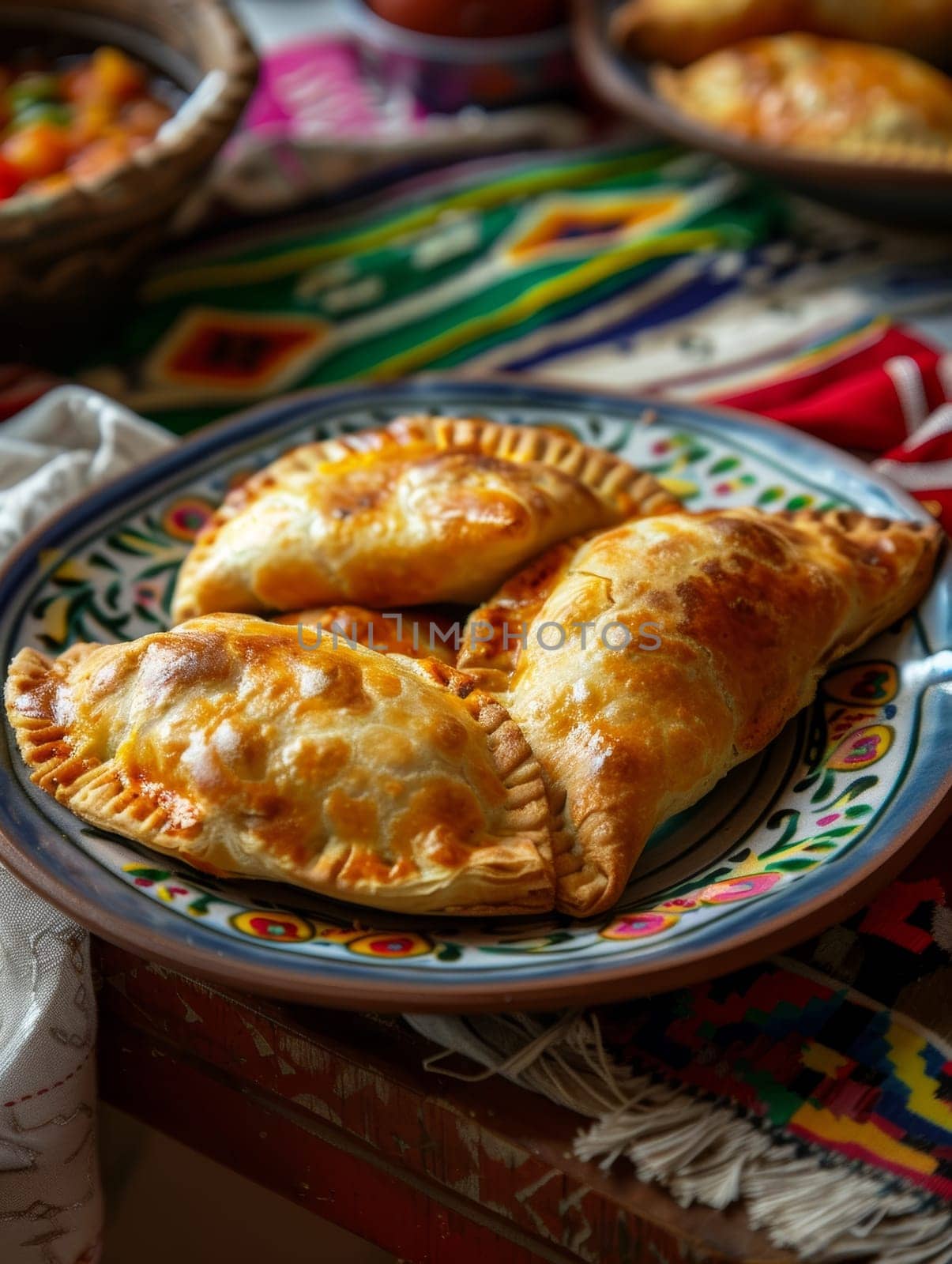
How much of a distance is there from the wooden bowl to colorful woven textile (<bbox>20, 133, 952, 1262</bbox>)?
0.57 ft

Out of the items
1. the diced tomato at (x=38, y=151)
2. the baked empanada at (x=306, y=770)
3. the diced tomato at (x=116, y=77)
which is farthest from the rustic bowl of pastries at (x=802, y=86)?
the baked empanada at (x=306, y=770)

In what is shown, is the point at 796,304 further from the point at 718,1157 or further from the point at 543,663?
the point at 718,1157

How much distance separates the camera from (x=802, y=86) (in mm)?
2951

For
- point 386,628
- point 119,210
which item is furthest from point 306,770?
point 119,210

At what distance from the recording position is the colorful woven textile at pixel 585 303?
99.1 inches

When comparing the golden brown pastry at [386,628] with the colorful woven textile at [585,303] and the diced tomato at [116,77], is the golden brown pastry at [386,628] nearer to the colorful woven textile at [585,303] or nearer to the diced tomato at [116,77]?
the colorful woven textile at [585,303]

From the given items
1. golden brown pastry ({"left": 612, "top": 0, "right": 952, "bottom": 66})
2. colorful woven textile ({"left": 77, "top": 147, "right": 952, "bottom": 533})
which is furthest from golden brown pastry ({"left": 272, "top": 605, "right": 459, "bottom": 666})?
golden brown pastry ({"left": 612, "top": 0, "right": 952, "bottom": 66})

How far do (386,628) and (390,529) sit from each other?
0.41 ft

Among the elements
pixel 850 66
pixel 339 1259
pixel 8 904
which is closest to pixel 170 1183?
pixel 339 1259

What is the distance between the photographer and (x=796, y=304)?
2.97 metres

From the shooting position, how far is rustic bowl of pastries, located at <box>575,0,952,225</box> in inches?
110

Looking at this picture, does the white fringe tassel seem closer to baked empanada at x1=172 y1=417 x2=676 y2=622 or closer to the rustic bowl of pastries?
baked empanada at x1=172 y1=417 x2=676 y2=622

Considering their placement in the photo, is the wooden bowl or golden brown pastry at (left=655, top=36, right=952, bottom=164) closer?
the wooden bowl

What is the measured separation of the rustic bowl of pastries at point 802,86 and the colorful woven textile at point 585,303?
23 cm
